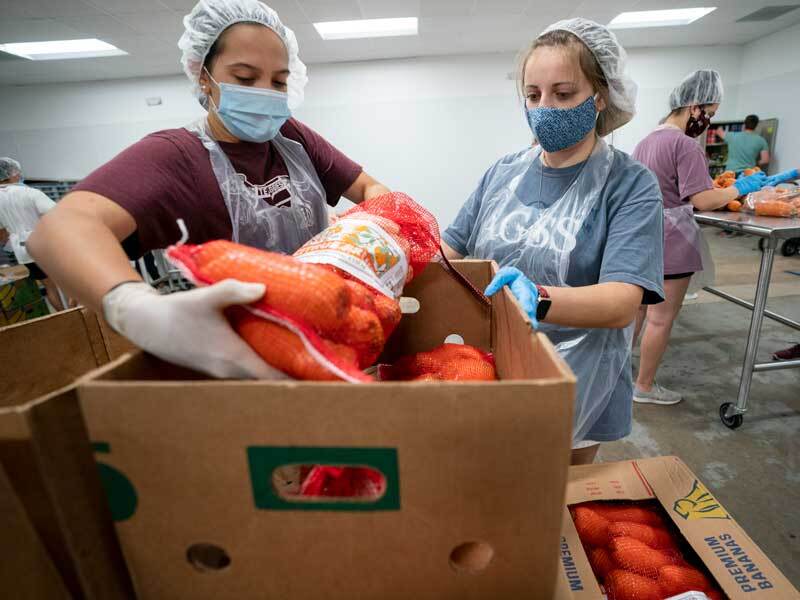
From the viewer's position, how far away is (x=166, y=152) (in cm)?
86

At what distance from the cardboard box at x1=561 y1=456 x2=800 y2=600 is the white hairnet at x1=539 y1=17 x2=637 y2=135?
981 mm

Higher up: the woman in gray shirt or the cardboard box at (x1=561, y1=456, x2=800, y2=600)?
the woman in gray shirt

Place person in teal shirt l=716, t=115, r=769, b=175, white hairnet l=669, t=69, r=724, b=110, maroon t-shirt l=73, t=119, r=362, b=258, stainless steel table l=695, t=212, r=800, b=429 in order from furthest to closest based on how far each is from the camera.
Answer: person in teal shirt l=716, t=115, r=769, b=175, white hairnet l=669, t=69, r=724, b=110, stainless steel table l=695, t=212, r=800, b=429, maroon t-shirt l=73, t=119, r=362, b=258

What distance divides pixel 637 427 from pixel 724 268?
4.01 m

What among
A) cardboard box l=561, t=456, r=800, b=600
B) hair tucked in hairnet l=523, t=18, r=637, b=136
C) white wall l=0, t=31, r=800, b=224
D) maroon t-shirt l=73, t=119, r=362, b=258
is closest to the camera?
maroon t-shirt l=73, t=119, r=362, b=258

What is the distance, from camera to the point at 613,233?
1024 mm

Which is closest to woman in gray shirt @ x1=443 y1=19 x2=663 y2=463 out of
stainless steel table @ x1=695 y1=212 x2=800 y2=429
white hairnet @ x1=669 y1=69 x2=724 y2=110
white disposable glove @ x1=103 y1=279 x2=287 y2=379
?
white disposable glove @ x1=103 y1=279 x2=287 y2=379

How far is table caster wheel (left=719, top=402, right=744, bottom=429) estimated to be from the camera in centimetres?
221

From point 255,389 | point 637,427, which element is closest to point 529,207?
point 255,389

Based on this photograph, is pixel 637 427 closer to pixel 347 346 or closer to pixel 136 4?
pixel 347 346

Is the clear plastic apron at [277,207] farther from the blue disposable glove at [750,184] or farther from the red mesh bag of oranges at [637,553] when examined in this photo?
the blue disposable glove at [750,184]

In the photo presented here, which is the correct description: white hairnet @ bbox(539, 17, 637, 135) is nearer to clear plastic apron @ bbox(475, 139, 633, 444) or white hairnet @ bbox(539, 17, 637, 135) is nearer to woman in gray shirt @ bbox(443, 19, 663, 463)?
woman in gray shirt @ bbox(443, 19, 663, 463)

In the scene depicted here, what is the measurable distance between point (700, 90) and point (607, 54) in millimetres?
1820


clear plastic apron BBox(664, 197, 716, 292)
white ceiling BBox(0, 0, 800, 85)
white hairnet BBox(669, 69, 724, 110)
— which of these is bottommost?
clear plastic apron BBox(664, 197, 716, 292)
